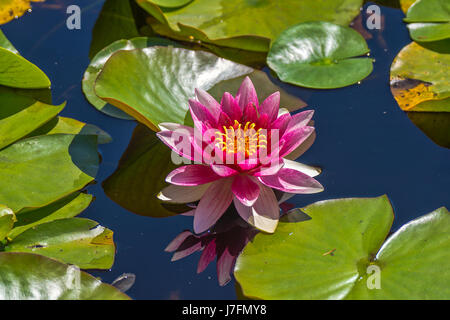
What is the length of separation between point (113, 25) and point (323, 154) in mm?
1643

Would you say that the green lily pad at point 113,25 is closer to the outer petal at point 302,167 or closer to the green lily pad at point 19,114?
the green lily pad at point 19,114

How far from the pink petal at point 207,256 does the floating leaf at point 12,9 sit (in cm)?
214

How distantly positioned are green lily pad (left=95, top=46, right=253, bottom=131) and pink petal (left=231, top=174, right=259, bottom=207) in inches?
16.9

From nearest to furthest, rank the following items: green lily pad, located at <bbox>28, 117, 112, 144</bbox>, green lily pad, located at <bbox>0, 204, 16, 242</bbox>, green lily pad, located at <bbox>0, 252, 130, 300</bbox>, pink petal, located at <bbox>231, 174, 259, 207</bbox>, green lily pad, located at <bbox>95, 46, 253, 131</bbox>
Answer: green lily pad, located at <bbox>0, 252, 130, 300</bbox> < green lily pad, located at <bbox>0, 204, 16, 242</bbox> < pink petal, located at <bbox>231, 174, 259, 207</bbox> < green lily pad, located at <bbox>95, 46, 253, 131</bbox> < green lily pad, located at <bbox>28, 117, 112, 144</bbox>

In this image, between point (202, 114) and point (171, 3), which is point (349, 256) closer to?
point (202, 114)

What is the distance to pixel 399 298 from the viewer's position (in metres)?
1.81

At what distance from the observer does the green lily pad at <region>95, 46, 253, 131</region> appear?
7.95 feet

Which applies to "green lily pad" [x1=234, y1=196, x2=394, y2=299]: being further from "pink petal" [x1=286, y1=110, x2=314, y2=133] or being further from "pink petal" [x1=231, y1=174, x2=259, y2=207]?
"pink petal" [x1=286, y1=110, x2=314, y2=133]

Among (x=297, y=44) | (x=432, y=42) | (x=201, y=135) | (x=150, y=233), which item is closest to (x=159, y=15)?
(x=297, y=44)

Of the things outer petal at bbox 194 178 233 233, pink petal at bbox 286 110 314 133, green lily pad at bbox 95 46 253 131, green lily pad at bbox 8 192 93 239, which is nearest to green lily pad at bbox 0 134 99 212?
green lily pad at bbox 8 192 93 239

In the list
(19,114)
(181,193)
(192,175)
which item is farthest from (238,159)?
(19,114)

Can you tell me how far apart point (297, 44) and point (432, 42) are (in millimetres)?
825

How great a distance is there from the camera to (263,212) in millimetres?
2133

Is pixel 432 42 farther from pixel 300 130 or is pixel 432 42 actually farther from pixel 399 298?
pixel 399 298
